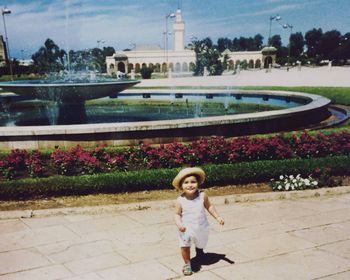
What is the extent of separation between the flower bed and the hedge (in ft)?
1.41

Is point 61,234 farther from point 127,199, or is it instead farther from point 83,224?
point 127,199

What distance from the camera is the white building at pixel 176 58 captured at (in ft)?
271

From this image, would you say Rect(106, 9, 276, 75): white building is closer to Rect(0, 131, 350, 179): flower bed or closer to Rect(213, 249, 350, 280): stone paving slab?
Rect(0, 131, 350, 179): flower bed

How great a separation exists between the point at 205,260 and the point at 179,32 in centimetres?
8968

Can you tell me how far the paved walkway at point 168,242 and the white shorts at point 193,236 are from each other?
1.21 feet

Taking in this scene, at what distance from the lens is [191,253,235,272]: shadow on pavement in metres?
4.36

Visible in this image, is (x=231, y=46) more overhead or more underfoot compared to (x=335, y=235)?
more overhead

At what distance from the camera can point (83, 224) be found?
5781mm

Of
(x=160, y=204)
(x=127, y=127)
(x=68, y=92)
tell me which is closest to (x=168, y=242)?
(x=160, y=204)

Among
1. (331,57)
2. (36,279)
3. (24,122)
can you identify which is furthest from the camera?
(331,57)

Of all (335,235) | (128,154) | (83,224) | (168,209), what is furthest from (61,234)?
(335,235)

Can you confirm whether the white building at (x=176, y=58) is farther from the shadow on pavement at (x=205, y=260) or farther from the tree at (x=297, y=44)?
the shadow on pavement at (x=205, y=260)

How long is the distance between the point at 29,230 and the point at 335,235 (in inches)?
172

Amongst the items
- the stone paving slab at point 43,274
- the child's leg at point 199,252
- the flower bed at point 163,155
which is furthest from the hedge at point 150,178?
the child's leg at point 199,252
